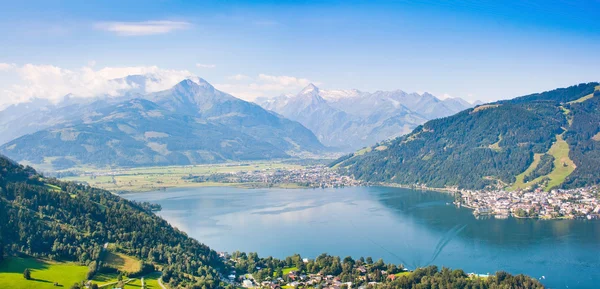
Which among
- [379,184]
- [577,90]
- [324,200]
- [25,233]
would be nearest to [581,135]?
[577,90]

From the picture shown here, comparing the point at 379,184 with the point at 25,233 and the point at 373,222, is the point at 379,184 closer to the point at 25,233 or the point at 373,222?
the point at 373,222

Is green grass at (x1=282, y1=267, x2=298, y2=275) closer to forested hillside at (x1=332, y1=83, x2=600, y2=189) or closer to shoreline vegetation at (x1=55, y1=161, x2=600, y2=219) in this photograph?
shoreline vegetation at (x1=55, y1=161, x2=600, y2=219)

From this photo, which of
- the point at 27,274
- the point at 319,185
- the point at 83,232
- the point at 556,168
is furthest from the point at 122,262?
the point at 319,185

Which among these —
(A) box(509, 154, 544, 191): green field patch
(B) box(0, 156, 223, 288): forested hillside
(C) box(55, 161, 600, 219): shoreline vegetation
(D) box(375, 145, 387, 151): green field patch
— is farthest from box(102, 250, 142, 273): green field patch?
(D) box(375, 145, 387, 151): green field patch

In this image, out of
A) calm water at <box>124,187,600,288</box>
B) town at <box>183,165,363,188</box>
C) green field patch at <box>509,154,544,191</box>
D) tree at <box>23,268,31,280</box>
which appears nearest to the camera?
tree at <box>23,268,31,280</box>

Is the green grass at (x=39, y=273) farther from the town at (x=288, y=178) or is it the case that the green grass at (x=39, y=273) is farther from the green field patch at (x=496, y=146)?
the green field patch at (x=496, y=146)

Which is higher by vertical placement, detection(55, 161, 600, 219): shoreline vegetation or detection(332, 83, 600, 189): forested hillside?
detection(332, 83, 600, 189): forested hillside
